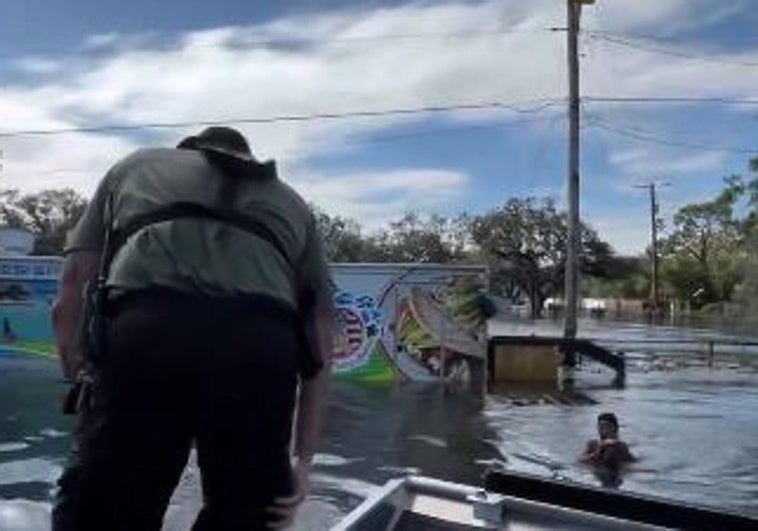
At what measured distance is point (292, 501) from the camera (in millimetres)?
2779

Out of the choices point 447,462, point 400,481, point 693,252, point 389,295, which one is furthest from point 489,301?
point 693,252

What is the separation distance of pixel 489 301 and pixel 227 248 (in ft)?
65.1

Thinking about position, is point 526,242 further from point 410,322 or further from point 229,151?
point 229,151

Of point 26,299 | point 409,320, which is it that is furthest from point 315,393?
point 26,299

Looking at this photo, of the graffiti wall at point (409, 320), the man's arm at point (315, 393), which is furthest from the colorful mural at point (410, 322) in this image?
the man's arm at point (315, 393)

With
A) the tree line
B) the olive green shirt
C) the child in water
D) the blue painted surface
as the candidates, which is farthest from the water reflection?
the tree line

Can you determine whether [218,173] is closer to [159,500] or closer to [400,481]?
[159,500]

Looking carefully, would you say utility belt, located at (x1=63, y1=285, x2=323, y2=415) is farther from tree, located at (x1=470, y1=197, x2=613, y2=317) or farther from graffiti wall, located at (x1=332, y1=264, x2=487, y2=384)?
tree, located at (x1=470, y1=197, x2=613, y2=317)

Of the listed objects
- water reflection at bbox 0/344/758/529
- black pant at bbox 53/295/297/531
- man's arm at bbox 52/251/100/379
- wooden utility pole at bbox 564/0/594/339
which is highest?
wooden utility pole at bbox 564/0/594/339

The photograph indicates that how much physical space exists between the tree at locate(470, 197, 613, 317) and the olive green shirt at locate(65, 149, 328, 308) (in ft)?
287

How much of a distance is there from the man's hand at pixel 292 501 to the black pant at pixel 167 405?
157mm

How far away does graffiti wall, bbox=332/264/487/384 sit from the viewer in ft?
72.1

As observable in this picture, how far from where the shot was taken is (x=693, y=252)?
9800 cm

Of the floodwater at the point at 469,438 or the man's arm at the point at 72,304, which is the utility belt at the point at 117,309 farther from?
the floodwater at the point at 469,438
